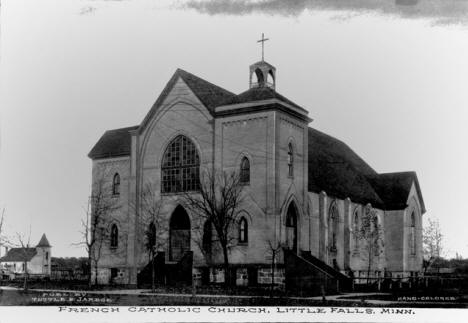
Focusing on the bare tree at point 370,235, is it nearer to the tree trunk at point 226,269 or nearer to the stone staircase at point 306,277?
the stone staircase at point 306,277

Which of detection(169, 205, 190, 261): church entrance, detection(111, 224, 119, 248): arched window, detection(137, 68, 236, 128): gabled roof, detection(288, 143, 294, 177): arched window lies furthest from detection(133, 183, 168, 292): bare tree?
detection(288, 143, 294, 177): arched window

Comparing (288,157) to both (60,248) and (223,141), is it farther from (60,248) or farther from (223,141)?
(60,248)

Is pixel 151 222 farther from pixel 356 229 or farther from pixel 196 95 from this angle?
pixel 356 229

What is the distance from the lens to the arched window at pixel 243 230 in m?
34.8

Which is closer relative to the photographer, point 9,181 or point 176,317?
point 176,317

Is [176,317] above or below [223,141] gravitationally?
below

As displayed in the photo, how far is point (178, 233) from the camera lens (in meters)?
37.6

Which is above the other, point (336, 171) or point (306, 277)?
point (336, 171)

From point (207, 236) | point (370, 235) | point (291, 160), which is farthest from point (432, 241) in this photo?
point (207, 236)

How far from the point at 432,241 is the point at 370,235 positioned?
606cm

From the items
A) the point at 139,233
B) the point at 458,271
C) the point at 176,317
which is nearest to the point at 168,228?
the point at 139,233

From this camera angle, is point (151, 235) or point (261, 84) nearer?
point (261, 84)

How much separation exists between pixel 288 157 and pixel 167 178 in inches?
286

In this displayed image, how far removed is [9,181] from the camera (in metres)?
27.9
